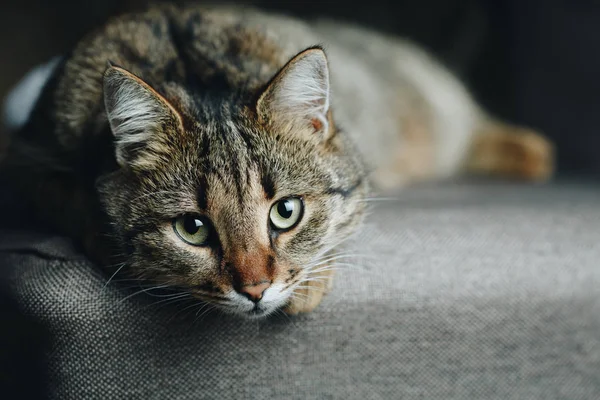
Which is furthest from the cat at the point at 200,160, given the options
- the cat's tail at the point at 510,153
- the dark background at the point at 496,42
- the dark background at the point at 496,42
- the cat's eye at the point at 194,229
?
the cat's tail at the point at 510,153

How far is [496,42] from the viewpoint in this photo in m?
2.13

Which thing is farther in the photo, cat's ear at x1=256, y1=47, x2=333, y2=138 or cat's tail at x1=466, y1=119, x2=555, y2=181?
cat's tail at x1=466, y1=119, x2=555, y2=181

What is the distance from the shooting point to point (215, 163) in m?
0.86

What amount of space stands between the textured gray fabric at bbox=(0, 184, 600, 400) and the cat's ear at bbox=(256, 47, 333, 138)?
0.79 ft

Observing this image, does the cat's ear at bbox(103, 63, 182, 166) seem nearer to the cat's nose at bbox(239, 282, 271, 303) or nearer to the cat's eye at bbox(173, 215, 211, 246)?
the cat's eye at bbox(173, 215, 211, 246)

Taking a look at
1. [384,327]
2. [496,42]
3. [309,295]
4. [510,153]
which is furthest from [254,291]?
[496,42]

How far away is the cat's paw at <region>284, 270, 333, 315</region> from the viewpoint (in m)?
0.90

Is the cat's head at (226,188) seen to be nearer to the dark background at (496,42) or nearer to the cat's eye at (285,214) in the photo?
the cat's eye at (285,214)

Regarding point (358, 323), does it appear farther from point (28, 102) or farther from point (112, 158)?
point (28, 102)

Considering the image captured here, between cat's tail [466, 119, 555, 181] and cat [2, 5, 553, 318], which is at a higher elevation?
cat [2, 5, 553, 318]

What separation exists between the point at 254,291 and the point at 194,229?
0.44ft

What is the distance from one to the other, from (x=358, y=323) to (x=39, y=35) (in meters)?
1.60

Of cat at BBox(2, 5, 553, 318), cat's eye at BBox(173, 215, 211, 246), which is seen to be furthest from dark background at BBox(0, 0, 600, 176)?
cat's eye at BBox(173, 215, 211, 246)

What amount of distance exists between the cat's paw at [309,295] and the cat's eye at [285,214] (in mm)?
94
